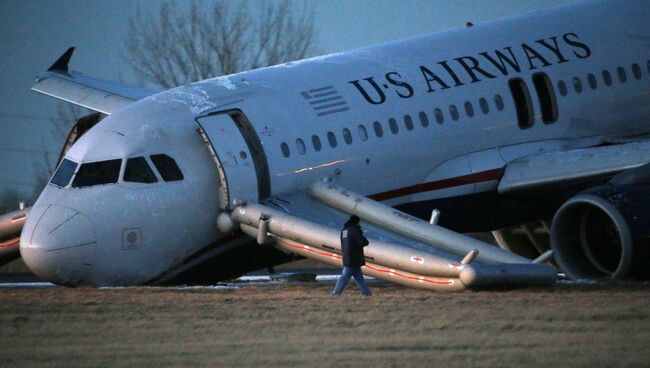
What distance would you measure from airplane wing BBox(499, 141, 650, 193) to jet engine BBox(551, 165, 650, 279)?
2.74 feet

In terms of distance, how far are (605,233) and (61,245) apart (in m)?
9.63

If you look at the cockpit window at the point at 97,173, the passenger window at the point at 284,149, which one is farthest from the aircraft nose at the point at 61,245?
the passenger window at the point at 284,149

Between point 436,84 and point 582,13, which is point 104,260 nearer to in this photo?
point 436,84

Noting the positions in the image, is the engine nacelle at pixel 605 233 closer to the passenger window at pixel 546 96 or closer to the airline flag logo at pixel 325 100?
the passenger window at pixel 546 96

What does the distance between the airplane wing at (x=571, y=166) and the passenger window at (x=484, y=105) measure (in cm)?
116

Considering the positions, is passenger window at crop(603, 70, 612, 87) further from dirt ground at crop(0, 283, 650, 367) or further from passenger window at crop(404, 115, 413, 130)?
dirt ground at crop(0, 283, 650, 367)

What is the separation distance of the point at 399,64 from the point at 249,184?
15.7 ft

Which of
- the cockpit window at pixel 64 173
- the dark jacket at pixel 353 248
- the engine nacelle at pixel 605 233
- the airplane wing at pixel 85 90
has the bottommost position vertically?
the engine nacelle at pixel 605 233

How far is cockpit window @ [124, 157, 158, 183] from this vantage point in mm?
29562

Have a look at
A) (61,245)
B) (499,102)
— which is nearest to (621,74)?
(499,102)

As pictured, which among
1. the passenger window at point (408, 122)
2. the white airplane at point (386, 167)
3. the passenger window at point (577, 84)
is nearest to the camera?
the white airplane at point (386, 167)

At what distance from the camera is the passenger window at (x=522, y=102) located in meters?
33.5

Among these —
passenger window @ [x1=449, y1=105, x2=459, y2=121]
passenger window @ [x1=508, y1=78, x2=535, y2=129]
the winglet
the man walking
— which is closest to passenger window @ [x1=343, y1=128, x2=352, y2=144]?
passenger window @ [x1=449, y1=105, x2=459, y2=121]

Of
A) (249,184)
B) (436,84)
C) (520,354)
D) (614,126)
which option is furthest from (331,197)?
(520,354)
